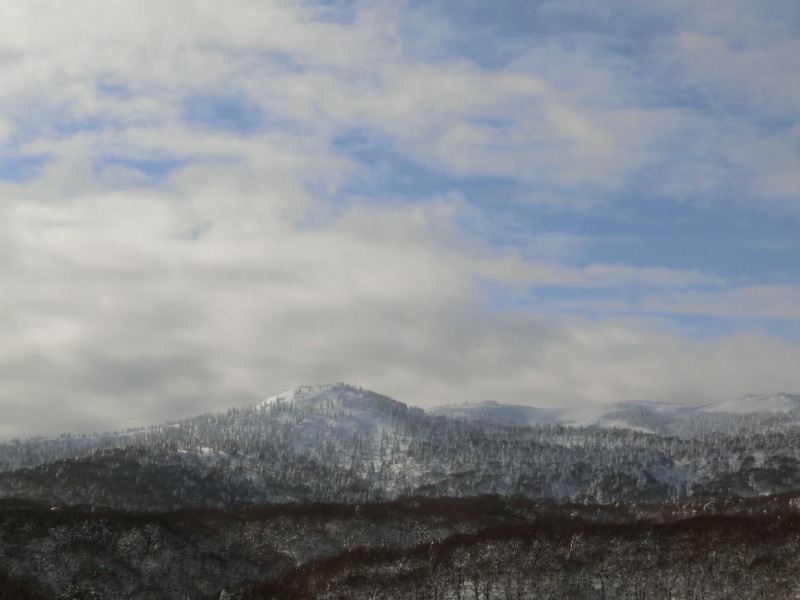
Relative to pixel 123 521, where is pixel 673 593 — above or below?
below

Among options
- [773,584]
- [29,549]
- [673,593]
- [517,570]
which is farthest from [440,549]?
[29,549]

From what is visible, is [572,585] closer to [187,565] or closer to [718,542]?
[718,542]

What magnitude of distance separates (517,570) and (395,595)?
21444 millimetres

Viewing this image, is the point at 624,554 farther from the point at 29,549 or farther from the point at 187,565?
the point at 29,549

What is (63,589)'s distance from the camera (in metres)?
146

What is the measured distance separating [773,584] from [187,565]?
107 m

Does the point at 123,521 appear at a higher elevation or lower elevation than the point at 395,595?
higher

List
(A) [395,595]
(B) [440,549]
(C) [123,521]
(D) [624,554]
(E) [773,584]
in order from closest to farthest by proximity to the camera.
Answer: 1. (E) [773,584]
2. (A) [395,595]
3. (D) [624,554]
4. (B) [440,549]
5. (C) [123,521]

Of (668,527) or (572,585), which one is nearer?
(572,585)

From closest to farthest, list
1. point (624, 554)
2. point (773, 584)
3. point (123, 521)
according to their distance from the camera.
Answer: point (773, 584), point (624, 554), point (123, 521)

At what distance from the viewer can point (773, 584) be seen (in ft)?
420

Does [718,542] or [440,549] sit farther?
[440,549]

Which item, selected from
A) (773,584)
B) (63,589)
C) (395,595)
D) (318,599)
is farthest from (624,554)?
(63,589)

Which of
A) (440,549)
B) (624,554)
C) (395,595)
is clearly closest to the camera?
(395,595)
